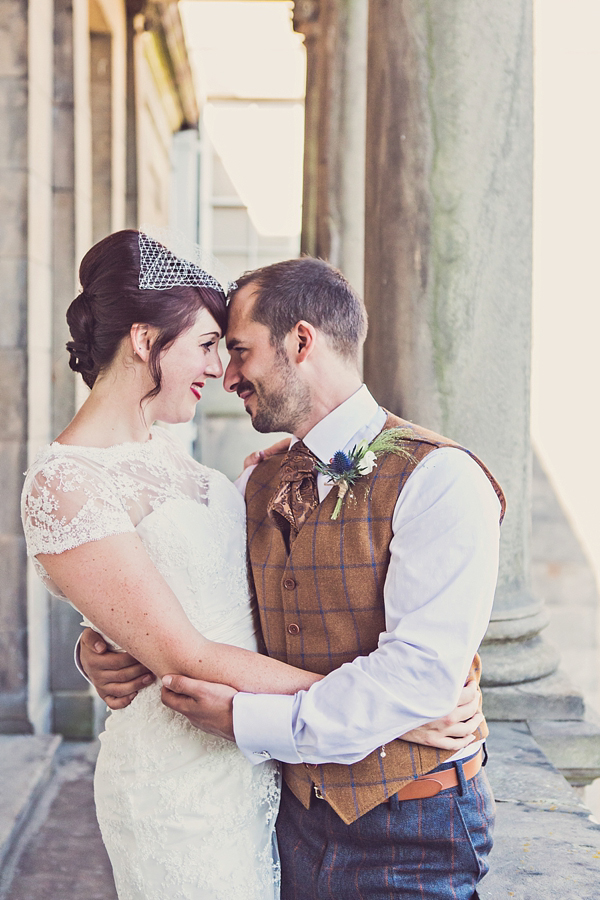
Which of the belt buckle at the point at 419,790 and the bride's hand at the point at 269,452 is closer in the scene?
the belt buckle at the point at 419,790

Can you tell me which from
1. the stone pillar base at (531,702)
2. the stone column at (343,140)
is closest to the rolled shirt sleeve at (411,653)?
the stone pillar base at (531,702)

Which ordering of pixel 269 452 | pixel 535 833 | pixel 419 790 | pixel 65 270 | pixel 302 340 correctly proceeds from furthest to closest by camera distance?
pixel 65 270
pixel 269 452
pixel 535 833
pixel 302 340
pixel 419 790

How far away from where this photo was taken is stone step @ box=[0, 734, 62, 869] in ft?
10.00

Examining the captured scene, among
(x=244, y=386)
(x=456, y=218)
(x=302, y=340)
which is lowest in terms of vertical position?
(x=244, y=386)

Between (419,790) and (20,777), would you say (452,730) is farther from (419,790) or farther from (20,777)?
(20,777)

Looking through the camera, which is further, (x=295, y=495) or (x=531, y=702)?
(x=531, y=702)

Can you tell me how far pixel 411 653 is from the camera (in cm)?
142

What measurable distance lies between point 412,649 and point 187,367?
861mm

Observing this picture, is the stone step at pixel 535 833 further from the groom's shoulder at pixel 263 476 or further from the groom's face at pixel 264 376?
the groom's face at pixel 264 376

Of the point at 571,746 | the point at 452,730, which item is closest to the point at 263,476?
the point at 452,730

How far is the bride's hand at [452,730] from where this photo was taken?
4.91 ft

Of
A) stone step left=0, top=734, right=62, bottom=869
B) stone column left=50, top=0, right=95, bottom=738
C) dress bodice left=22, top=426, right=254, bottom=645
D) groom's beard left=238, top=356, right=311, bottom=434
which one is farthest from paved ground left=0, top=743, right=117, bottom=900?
groom's beard left=238, top=356, right=311, bottom=434

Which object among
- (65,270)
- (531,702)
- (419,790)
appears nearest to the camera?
(419,790)

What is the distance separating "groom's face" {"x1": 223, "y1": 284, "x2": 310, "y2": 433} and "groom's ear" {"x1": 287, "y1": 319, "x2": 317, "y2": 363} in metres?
0.02
